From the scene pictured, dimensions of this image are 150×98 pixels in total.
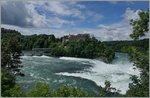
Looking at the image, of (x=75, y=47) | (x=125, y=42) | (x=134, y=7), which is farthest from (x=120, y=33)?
(x=75, y=47)

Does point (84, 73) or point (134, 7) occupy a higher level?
point (134, 7)

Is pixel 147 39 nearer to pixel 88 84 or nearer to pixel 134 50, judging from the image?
pixel 134 50

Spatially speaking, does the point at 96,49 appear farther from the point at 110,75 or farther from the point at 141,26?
the point at 110,75

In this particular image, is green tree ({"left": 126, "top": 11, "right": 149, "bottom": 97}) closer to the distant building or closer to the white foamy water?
the distant building

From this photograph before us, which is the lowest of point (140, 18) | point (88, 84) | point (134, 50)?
point (88, 84)

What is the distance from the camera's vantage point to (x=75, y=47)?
3514mm

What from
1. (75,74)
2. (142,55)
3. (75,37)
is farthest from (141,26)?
(75,74)

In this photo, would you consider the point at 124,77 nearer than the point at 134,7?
No

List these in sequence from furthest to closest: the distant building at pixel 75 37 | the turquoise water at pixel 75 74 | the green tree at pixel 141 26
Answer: the turquoise water at pixel 75 74, the distant building at pixel 75 37, the green tree at pixel 141 26

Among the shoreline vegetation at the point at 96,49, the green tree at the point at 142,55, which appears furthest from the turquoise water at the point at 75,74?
the green tree at the point at 142,55

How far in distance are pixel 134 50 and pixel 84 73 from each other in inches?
272

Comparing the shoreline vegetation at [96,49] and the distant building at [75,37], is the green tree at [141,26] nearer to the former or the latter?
the shoreline vegetation at [96,49]

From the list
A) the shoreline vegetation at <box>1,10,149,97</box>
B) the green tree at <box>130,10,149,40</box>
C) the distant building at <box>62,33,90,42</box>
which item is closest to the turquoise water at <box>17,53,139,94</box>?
the shoreline vegetation at <box>1,10,149,97</box>

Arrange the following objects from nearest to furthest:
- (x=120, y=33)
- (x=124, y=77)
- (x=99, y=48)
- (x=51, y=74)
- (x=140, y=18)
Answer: (x=140, y=18) → (x=120, y=33) → (x=99, y=48) → (x=124, y=77) → (x=51, y=74)
